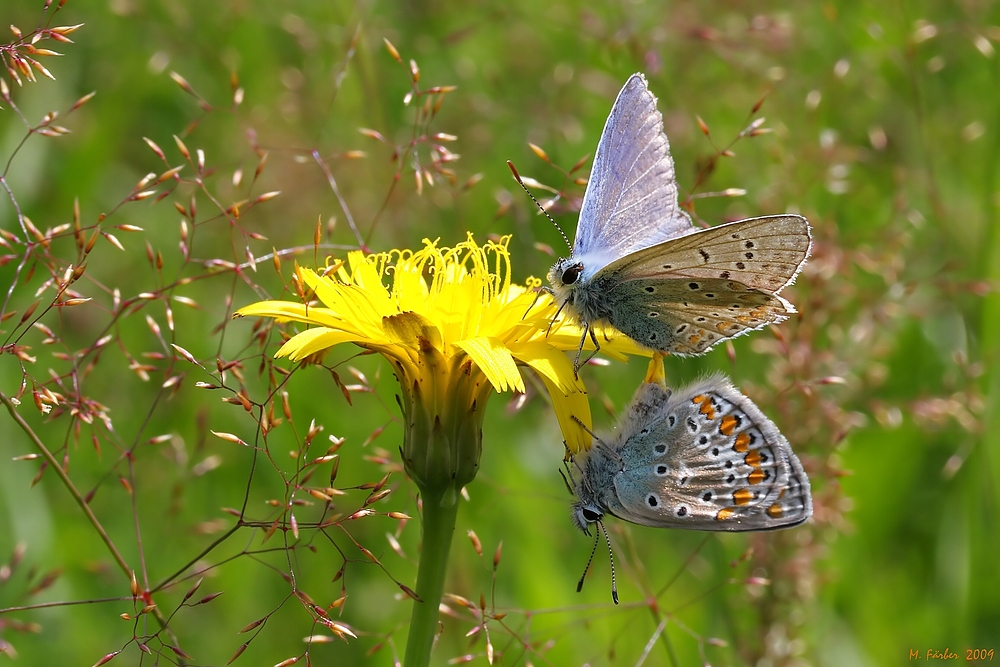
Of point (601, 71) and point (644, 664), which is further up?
point (601, 71)

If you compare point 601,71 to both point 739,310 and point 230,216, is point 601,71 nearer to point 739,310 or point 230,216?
point 739,310

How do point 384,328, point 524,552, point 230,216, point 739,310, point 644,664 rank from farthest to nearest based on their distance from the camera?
point 524,552, point 644,664, point 739,310, point 230,216, point 384,328

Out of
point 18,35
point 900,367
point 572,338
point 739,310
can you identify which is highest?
point 18,35

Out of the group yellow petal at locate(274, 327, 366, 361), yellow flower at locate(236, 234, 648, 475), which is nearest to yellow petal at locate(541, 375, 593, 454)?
yellow flower at locate(236, 234, 648, 475)

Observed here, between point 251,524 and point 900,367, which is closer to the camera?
point 251,524

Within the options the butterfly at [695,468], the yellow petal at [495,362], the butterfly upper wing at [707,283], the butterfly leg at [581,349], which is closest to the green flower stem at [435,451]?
the yellow petal at [495,362]

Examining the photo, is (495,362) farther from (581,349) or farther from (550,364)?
(581,349)

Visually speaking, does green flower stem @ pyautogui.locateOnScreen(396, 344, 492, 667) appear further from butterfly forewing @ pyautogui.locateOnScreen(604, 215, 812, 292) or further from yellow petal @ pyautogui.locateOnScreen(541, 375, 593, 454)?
butterfly forewing @ pyautogui.locateOnScreen(604, 215, 812, 292)

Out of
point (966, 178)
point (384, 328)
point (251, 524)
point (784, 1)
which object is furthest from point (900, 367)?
point (251, 524)

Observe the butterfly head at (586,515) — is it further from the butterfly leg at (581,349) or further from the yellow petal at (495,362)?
the yellow petal at (495,362)
